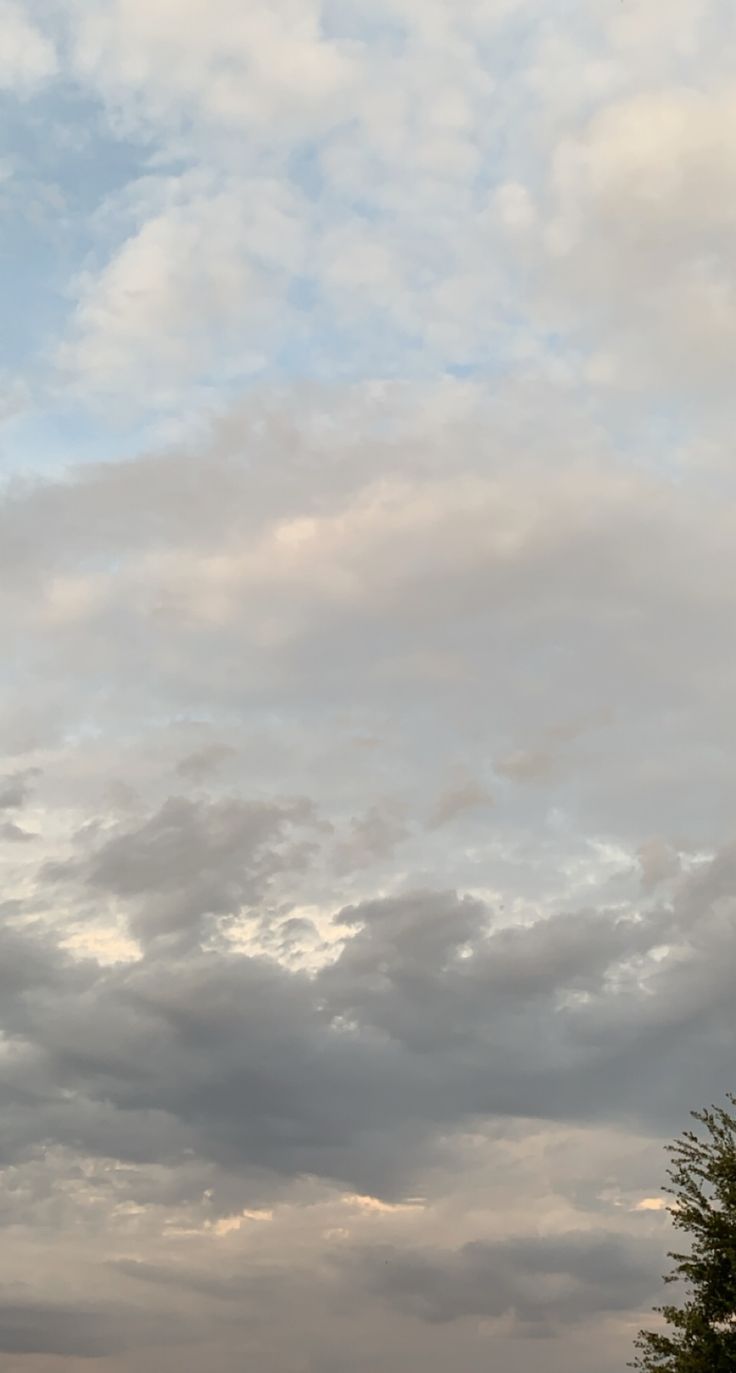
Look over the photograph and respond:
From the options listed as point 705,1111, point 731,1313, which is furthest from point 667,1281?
point 705,1111

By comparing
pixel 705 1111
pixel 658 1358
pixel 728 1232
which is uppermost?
pixel 705 1111

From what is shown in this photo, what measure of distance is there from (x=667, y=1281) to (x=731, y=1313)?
2.86m

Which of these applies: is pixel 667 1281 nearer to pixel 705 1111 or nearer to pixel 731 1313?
pixel 731 1313

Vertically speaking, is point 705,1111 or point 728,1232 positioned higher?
point 705,1111

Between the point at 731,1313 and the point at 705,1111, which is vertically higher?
the point at 705,1111

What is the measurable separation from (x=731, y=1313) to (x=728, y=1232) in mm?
2944

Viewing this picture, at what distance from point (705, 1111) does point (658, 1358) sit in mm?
9788

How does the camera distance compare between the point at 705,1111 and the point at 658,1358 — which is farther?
the point at 705,1111

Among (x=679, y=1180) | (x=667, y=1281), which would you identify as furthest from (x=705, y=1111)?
(x=667, y=1281)

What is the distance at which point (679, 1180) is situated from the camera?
174 feet

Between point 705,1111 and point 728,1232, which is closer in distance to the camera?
point 728,1232

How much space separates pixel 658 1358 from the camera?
51094 mm

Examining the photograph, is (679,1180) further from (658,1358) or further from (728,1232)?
(658,1358)

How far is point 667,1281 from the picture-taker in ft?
170
